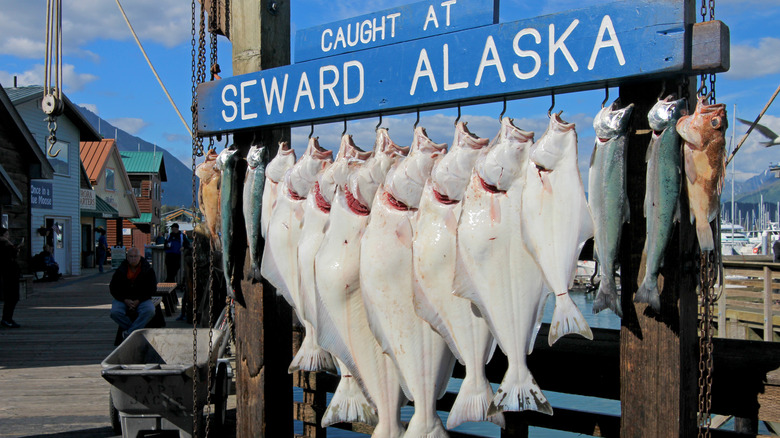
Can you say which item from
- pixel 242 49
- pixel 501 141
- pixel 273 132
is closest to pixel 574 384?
pixel 501 141

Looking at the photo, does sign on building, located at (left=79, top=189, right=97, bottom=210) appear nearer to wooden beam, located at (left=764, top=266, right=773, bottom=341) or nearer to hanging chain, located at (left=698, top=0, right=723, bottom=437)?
wooden beam, located at (left=764, top=266, right=773, bottom=341)

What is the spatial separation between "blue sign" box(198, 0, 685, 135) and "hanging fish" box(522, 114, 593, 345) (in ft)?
0.71

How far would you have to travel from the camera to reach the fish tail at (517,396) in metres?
1.85

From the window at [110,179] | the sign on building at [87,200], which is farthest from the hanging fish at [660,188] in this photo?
the window at [110,179]

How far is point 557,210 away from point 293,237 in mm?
1128

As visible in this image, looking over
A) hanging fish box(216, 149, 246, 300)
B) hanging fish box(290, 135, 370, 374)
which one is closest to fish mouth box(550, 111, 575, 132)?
hanging fish box(290, 135, 370, 374)

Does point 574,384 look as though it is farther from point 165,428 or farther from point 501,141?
point 165,428

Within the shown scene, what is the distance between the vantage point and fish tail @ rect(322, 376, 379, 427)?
2.30 metres

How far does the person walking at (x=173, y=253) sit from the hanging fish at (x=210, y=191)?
11.5 m

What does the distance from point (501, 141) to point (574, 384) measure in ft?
3.94

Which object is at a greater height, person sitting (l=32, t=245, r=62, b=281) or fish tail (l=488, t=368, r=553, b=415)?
fish tail (l=488, t=368, r=553, b=415)

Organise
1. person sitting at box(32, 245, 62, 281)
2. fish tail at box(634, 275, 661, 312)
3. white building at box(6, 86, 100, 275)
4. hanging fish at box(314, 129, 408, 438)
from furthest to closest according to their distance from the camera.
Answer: white building at box(6, 86, 100, 275)
person sitting at box(32, 245, 62, 281)
hanging fish at box(314, 129, 408, 438)
fish tail at box(634, 275, 661, 312)

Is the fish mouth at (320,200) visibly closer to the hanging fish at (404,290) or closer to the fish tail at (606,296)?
the hanging fish at (404,290)

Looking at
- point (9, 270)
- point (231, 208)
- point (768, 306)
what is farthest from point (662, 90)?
point (9, 270)
